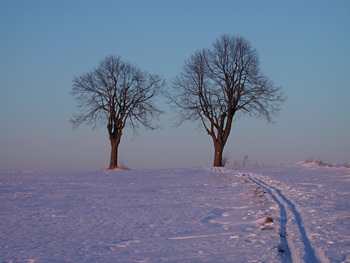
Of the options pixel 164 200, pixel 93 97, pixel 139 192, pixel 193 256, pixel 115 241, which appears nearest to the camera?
pixel 193 256

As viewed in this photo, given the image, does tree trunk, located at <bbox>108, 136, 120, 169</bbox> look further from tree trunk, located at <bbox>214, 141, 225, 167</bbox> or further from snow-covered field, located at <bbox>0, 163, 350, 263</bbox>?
snow-covered field, located at <bbox>0, 163, 350, 263</bbox>

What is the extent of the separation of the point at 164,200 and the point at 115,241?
543 cm

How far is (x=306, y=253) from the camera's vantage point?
701 centimetres

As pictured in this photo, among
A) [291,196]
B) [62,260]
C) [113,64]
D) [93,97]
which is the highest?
[113,64]

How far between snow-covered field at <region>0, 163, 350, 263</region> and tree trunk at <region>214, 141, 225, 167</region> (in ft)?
60.5

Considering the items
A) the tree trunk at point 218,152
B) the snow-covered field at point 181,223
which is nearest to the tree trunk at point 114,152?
the tree trunk at point 218,152

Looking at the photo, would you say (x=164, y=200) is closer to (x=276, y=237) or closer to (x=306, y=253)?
(x=276, y=237)

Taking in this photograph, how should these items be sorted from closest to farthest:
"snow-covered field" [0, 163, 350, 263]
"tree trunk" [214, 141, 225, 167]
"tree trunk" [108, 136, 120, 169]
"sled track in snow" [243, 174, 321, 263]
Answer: "sled track in snow" [243, 174, 321, 263] → "snow-covered field" [0, 163, 350, 263] → "tree trunk" [108, 136, 120, 169] → "tree trunk" [214, 141, 225, 167]

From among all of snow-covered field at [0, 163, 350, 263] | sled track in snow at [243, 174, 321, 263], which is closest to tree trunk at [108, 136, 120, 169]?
snow-covered field at [0, 163, 350, 263]

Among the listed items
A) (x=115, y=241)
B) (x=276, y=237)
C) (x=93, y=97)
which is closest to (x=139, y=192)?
(x=115, y=241)

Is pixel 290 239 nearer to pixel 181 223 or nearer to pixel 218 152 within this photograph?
pixel 181 223

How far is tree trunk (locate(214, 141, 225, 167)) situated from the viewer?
35969 mm

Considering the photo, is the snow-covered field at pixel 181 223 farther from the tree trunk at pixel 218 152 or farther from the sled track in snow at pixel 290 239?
the tree trunk at pixel 218 152

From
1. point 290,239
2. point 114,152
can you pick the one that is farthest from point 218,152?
point 290,239
